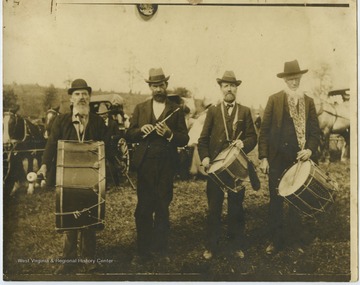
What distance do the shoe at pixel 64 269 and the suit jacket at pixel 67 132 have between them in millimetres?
988

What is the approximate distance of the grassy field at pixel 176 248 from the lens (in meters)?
5.16

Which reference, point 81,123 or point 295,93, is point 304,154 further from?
point 81,123

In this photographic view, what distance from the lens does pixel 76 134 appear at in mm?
5160

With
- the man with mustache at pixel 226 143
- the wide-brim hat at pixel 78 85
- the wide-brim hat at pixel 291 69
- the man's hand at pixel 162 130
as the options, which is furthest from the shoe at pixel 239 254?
the wide-brim hat at pixel 78 85

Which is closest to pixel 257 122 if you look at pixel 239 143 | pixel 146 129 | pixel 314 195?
pixel 239 143

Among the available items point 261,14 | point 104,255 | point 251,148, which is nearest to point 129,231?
point 104,255

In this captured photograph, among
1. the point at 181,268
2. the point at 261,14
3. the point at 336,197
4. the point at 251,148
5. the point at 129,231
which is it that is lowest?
the point at 181,268

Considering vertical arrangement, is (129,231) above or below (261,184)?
below

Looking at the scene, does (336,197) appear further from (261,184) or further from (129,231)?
(129,231)

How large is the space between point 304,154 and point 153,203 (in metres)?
1.55

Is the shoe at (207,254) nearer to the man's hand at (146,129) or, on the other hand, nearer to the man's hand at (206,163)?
the man's hand at (206,163)

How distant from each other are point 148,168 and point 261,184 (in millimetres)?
1124

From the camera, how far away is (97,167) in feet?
16.7

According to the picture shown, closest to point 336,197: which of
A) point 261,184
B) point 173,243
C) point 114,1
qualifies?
point 261,184
